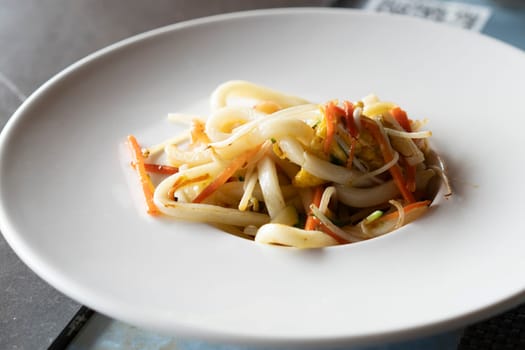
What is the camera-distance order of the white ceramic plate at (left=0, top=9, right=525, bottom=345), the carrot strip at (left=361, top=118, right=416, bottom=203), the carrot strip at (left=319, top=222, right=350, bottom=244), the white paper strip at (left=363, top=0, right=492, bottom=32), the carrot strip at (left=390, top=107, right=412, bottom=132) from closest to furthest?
the white ceramic plate at (left=0, top=9, right=525, bottom=345) < the carrot strip at (left=319, top=222, right=350, bottom=244) < the carrot strip at (left=361, top=118, right=416, bottom=203) < the carrot strip at (left=390, top=107, right=412, bottom=132) < the white paper strip at (left=363, top=0, right=492, bottom=32)

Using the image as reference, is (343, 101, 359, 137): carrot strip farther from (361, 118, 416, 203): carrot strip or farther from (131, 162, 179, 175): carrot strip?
(131, 162, 179, 175): carrot strip

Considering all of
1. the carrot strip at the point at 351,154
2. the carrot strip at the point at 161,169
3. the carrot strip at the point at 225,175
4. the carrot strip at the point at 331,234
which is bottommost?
the carrot strip at the point at 161,169

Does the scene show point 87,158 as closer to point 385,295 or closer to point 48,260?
point 48,260

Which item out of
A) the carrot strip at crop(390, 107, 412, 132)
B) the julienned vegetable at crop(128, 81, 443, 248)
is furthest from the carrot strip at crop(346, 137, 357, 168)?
the carrot strip at crop(390, 107, 412, 132)

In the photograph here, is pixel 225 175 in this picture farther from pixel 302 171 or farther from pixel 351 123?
pixel 351 123

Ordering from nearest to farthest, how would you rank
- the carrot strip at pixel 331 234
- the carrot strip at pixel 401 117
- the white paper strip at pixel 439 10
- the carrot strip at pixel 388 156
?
the carrot strip at pixel 331 234
the carrot strip at pixel 388 156
the carrot strip at pixel 401 117
the white paper strip at pixel 439 10

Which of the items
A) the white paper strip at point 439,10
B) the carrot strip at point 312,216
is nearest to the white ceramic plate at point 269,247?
the carrot strip at point 312,216

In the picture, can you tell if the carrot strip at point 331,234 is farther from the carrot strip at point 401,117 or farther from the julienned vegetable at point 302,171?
the carrot strip at point 401,117
